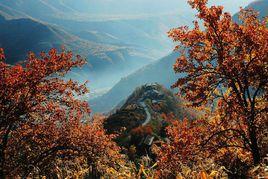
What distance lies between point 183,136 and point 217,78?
366 cm

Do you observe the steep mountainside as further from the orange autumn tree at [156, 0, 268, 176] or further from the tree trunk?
the tree trunk

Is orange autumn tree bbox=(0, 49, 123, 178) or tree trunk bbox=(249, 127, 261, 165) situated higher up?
tree trunk bbox=(249, 127, 261, 165)

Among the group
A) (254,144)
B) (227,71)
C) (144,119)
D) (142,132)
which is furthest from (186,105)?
(144,119)

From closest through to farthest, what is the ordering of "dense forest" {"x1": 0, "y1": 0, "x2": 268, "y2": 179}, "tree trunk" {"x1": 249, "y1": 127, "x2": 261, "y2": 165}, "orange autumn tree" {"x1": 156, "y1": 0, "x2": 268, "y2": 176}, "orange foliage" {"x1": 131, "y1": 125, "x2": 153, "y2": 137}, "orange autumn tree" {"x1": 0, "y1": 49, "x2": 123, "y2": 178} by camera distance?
"tree trunk" {"x1": 249, "y1": 127, "x2": 261, "y2": 165} → "orange autumn tree" {"x1": 156, "y1": 0, "x2": 268, "y2": 176} → "dense forest" {"x1": 0, "y1": 0, "x2": 268, "y2": 179} → "orange autumn tree" {"x1": 0, "y1": 49, "x2": 123, "y2": 178} → "orange foliage" {"x1": 131, "y1": 125, "x2": 153, "y2": 137}

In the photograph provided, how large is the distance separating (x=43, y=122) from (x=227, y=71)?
35.7ft

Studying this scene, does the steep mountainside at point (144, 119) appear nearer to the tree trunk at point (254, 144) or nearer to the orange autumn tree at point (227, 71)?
the orange autumn tree at point (227, 71)

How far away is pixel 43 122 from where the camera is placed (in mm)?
23781

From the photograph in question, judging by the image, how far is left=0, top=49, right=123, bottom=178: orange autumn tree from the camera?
2191 cm

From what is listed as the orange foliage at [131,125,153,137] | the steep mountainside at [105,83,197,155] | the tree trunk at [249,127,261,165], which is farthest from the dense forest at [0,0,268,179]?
the orange foliage at [131,125,153,137]

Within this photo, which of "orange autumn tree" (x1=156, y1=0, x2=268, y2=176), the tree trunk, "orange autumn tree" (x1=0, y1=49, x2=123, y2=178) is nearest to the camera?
the tree trunk

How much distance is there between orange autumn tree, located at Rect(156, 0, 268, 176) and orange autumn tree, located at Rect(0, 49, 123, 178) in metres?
5.85

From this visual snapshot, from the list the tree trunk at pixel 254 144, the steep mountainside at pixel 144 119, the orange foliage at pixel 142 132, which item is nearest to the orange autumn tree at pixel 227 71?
the tree trunk at pixel 254 144

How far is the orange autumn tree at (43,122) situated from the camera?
71.9 ft

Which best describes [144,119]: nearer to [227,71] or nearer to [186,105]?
[186,105]
